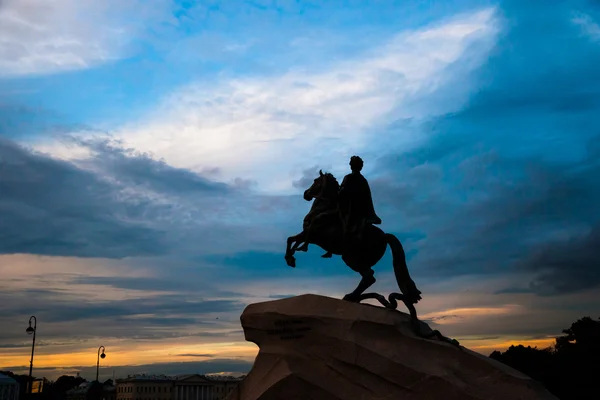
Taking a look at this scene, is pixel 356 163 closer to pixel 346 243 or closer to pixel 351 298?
pixel 346 243

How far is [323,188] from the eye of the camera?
1477 cm

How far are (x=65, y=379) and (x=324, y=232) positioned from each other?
106090 mm

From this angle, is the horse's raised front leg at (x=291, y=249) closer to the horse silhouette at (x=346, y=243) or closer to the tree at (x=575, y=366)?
the horse silhouette at (x=346, y=243)

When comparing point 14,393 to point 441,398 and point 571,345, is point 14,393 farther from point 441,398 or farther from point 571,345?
point 441,398

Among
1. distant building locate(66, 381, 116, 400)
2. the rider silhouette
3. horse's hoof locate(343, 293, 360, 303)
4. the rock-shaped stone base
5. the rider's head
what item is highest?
the rider's head

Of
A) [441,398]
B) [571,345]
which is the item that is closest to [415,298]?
[441,398]

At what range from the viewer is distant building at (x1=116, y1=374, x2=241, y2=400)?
81.4 metres

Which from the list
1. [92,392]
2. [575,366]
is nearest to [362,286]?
[575,366]

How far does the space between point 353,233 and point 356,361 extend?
2924 mm

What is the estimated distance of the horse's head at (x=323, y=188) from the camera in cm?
1471

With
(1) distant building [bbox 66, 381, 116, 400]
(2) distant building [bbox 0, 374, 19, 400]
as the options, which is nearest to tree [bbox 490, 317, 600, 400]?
(2) distant building [bbox 0, 374, 19, 400]

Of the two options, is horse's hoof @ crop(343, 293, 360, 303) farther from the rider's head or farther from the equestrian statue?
the rider's head

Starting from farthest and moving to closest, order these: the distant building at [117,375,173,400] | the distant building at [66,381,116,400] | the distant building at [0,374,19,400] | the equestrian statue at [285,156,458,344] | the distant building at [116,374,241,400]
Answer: the distant building at [116,374,241,400] → the distant building at [117,375,173,400] → the distant building at [66,381,116,400] → the distant building at [0,374,19,400] → the equestrian statue at [285,156,458,344]

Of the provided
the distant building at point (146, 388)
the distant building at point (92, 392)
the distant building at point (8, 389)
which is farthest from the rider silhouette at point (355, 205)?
the distant building at point (146, 388)
